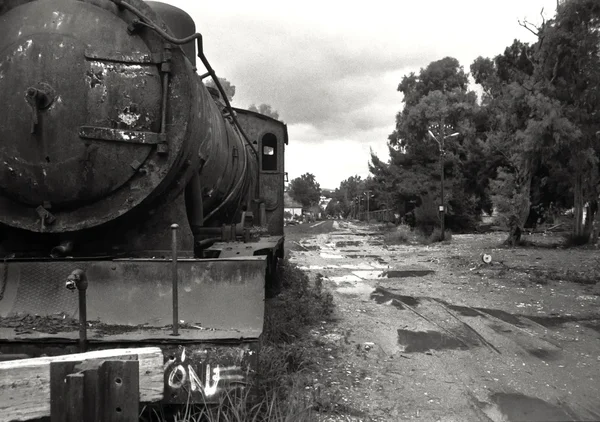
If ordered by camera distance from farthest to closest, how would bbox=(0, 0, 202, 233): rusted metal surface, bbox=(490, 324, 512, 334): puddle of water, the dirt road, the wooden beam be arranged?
1. bbox=(490, 324, 512, 334): puddle of water
2. the dirt road
3. bbox=(0, 0, 202, 233): rusted metal surface
4. the wooden beam

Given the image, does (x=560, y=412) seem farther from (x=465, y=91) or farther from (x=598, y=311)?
(x=465, y=91)

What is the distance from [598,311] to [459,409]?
545 centimetres

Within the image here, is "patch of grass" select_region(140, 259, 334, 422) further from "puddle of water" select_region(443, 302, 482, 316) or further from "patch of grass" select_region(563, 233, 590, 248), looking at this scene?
"patch of grass" select_region(563, 233, 590, 248)

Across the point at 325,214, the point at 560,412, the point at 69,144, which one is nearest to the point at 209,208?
the point at 69,144

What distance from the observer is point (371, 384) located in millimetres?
4672

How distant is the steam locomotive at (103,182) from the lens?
333cm

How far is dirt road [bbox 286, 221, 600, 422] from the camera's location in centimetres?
417

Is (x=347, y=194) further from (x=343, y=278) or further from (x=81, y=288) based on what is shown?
(x=81, y=288)

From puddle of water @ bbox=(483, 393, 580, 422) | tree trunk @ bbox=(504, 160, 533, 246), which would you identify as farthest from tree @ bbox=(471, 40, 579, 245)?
puddle of water @ bbox=(483, 393, 580, 422)

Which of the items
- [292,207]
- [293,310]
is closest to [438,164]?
[293,310]

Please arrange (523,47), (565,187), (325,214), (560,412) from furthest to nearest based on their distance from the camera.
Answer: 1. (325,214)
2. (523,47)
3. (565,187)
4. (560,412)

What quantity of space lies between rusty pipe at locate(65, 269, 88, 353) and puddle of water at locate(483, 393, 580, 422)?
3.02 meters

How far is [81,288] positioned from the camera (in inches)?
108

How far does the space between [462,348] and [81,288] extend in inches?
179
